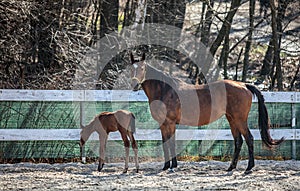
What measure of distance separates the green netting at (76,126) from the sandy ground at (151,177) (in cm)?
43

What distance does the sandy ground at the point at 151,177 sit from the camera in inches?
268

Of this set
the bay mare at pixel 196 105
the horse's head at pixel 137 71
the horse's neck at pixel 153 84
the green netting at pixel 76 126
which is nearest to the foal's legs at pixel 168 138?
the bay mare at pixel 196 105

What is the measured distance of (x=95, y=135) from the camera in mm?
9781

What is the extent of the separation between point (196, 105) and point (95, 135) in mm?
2122

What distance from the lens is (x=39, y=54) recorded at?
12.3 metres

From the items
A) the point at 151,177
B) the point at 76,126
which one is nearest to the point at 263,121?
the point at 151,177

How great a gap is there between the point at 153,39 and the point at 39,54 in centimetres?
352

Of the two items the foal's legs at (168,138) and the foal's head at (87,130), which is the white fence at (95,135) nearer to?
the foal's head at (87,130)

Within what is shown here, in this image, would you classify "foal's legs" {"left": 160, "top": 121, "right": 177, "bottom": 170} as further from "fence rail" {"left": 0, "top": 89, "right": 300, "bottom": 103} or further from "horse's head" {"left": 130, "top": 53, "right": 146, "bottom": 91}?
"fence rail" {"left": 0, "top": 89, "right": 300, "bottom": 103}

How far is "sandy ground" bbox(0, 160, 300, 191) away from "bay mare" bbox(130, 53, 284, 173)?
436mm

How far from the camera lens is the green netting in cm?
966

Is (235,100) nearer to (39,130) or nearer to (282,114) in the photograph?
(282,114)

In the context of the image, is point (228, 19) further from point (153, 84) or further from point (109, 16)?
point (153, 84)

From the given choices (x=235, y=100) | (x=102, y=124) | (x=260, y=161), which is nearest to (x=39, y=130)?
(x=102, y=124)
